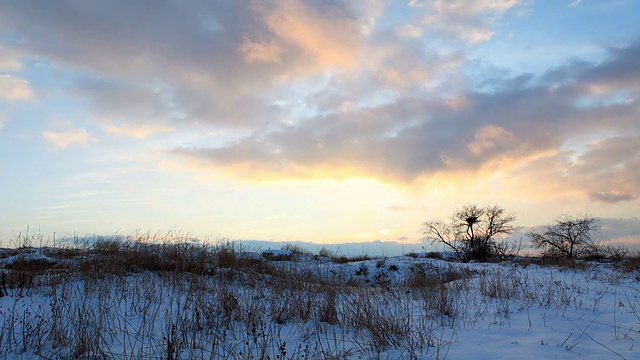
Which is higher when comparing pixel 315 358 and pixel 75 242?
pixel 75 242

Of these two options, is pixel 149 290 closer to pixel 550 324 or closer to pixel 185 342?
pixel 185 342

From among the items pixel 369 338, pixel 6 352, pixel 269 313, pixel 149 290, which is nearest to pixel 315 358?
pixel 369 338

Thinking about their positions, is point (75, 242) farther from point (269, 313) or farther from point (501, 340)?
point (501, 340)

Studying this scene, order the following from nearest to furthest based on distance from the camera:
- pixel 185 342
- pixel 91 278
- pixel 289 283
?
pixel 185 342 < pixel 91 278 < pixel 289 283

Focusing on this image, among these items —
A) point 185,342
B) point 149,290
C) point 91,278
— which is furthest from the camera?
point 91,278

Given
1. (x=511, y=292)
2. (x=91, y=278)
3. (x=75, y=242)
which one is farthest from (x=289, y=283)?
(x=75, y=242)

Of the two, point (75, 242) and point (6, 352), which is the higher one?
Answer: point (75, 242)

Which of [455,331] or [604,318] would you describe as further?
[604,318]

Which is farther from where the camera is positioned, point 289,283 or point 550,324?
point 289,283

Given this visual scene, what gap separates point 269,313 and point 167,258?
529 centimetres

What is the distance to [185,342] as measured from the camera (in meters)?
4.97

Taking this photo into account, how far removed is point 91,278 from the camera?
319 inches

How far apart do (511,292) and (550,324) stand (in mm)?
3034

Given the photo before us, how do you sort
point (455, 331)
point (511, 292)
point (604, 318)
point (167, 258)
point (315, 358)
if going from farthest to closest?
point (167, 258) < point (511, 292) < point (604, 318) < point (455, 331) < point (315, 358)
